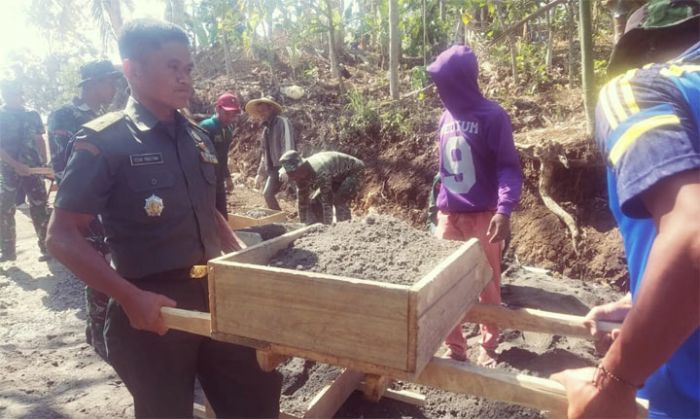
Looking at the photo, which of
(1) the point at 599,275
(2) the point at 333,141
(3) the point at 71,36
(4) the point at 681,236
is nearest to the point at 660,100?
(4) the point at 681,236

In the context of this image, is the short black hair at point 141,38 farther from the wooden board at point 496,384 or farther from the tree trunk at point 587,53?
the tree trunk at point 587,53

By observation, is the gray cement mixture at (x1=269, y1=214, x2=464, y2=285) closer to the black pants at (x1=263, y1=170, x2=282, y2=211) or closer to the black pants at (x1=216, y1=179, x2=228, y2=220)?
the black pants at (x1=216, y1=179, x2=228, y2=220)

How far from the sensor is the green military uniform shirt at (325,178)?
209 inches


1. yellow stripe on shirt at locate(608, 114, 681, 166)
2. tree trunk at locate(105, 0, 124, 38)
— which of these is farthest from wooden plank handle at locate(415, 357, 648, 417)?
tree trunk at locate(105, 0, 124, 38)

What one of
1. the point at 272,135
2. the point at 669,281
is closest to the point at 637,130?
the point at 669,281

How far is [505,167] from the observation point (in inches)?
124

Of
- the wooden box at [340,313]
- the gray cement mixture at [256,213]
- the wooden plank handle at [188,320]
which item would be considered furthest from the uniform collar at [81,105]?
the wooden box at [340,313]

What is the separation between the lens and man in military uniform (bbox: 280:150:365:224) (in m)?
5.25

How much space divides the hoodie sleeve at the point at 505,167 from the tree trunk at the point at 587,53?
8.41 feet

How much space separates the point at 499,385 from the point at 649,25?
0.98 metres

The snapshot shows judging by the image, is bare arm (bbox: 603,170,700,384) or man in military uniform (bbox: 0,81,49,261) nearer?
bare arm (bbox: 603,170,700,384)

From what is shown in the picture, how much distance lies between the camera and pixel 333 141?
9.62 meters

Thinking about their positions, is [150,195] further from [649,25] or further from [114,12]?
[114,12]

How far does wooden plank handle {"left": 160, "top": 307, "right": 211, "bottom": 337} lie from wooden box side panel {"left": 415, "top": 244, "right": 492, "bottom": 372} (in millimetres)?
761
